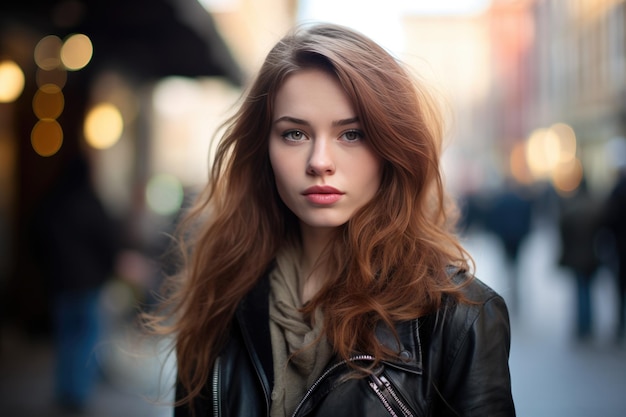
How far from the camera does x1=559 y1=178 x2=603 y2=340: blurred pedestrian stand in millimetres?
8859

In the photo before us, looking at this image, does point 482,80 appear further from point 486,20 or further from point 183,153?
point 183,153

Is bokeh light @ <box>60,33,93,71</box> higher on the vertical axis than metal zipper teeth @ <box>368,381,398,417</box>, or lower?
higher

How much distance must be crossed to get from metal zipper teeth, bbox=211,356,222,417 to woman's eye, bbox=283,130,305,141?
27.5 inches

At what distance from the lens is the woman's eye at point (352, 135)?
185cm

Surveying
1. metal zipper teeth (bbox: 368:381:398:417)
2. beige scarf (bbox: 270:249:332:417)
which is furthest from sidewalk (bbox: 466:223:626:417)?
metal zipper teeth (bbox: 368:381:398:417)

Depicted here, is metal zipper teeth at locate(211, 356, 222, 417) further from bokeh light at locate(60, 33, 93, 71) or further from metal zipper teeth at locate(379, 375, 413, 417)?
bokeh light at locate(60, 33, 93, 71)

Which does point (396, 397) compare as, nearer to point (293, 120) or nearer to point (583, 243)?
point (293, 120)

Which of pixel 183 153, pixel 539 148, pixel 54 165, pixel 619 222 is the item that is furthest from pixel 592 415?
pixel 539 148

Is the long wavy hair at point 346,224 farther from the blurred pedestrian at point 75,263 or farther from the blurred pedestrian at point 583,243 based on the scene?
the blurred pedestrian at point 583,243

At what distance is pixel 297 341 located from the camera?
1.91 meters

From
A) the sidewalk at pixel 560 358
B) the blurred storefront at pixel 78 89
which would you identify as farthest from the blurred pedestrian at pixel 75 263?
the sidewalk at pixel 560 358

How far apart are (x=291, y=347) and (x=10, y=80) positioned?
23.0 ft

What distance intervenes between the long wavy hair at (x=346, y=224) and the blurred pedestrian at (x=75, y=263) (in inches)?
159

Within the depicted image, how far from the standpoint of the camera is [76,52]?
8555 mm
